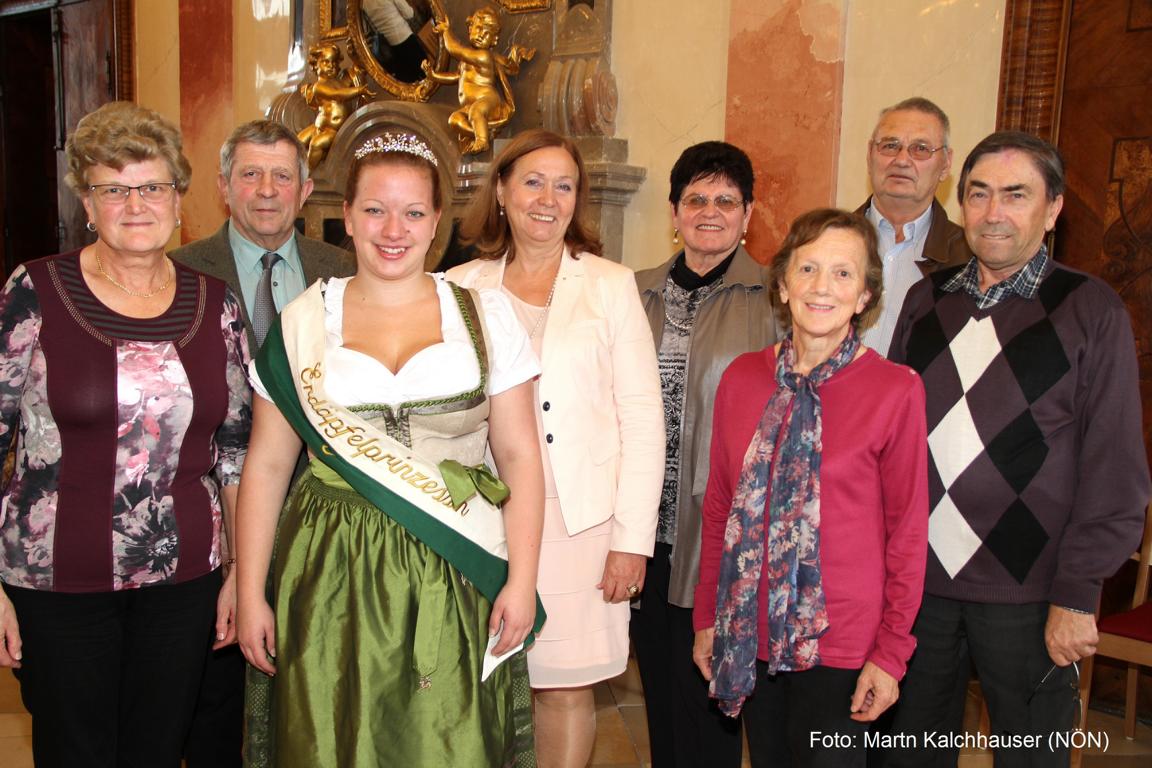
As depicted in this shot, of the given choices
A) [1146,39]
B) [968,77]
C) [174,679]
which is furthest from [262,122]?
[1146,39]

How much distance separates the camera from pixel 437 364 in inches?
71.3

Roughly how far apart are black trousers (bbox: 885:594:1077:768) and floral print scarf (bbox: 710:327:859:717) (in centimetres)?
39

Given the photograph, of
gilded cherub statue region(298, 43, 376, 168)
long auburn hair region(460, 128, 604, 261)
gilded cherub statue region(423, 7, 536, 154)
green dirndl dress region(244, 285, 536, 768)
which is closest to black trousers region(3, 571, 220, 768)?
green dirndl dress region(244, 285, 536, 768)

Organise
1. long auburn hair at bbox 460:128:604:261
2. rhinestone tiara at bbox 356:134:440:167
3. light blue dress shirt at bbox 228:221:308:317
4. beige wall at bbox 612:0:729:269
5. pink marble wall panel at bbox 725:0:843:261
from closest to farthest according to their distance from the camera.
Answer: rhinestone tiara at bbox 356:134:440:167 < long auburn hair at bbox 460:128:604:261 < light blue dress shirt at bbox 228:221:308:317 < pink marble wall panel at bbox 725:0:843:261 < beige wall at bbox 612:0:729:269

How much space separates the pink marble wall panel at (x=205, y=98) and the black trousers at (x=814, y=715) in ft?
16.4

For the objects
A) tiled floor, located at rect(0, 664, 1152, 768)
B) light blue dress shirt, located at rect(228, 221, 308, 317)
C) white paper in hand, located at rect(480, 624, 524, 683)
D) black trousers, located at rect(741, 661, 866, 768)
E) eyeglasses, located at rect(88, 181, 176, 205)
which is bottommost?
tiled floor, located at rect(0, 664, 1152, 768)

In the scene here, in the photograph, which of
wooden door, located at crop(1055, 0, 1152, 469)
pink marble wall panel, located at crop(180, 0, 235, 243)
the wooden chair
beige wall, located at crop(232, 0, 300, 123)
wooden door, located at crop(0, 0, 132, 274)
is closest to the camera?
the wooden chair

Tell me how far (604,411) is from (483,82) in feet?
8.64

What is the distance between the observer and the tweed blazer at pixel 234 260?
2.39 meters

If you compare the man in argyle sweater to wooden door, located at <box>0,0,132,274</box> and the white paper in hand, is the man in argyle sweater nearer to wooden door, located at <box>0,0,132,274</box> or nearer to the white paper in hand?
the white paper in hand

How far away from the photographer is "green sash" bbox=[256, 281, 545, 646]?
1784 millimetres

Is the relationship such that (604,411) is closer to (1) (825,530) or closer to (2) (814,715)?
(1) (825,530)

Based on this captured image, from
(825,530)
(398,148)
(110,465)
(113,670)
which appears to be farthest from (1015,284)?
(113,670)

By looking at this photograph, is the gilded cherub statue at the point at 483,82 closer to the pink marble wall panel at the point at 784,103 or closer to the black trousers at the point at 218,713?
the pink marble wall panel at the point at 784,103
